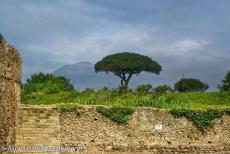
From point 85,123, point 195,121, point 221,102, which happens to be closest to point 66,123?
point 85,123

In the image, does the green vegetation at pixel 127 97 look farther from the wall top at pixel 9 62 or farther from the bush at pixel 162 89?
the wall top at pixel 9 62

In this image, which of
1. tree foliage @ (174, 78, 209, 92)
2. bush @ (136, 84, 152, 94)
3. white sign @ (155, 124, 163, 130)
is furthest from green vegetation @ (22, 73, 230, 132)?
tree foliage @ (174, 78, 209, 92)

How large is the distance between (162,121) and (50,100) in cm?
1758

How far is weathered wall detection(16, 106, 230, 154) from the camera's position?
63.5ft

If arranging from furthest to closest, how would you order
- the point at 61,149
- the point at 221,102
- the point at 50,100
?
the point at 50,100
the point at 221,102
the point at 61,149

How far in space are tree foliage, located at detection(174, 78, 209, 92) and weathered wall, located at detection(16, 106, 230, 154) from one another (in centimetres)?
3159

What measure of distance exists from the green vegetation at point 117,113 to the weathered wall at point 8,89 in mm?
3526

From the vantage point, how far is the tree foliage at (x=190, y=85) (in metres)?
54.3

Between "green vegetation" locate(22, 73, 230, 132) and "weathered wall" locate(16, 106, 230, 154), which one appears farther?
"green vegetation" locate(22, 73, 230, 132)

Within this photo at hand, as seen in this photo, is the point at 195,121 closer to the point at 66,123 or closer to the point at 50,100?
the point at 66,123

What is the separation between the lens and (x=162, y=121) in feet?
70.2

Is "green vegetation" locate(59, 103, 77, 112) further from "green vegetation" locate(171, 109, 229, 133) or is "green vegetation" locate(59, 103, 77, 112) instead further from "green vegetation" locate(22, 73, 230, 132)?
"green vegetation" locate(22, 73, 230, 132)

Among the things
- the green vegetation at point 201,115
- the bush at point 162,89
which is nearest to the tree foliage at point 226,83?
the bush at point 162,89

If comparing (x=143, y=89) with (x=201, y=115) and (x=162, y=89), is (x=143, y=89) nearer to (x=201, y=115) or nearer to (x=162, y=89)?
(x=162, y=89)
